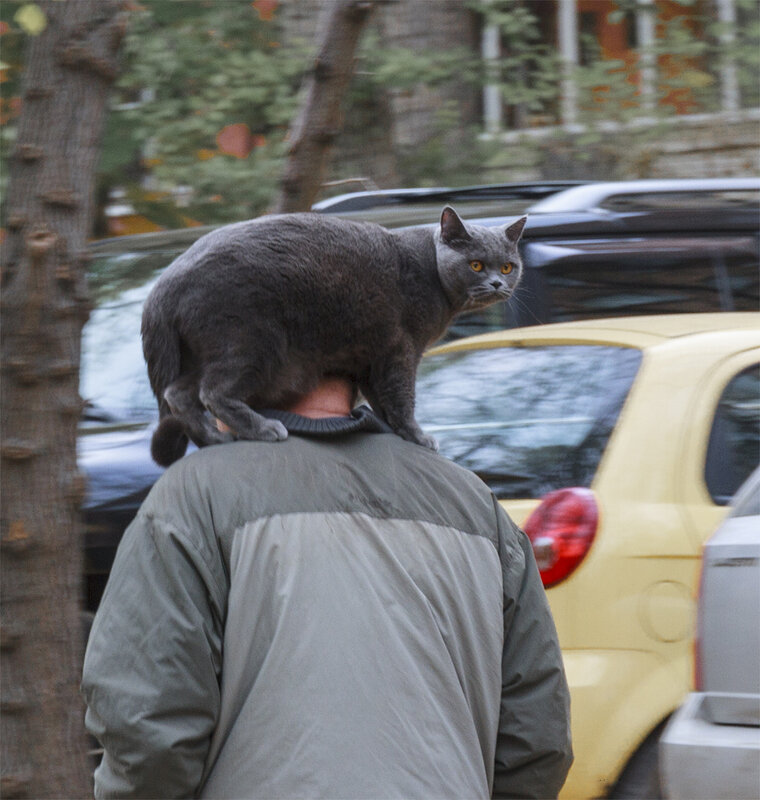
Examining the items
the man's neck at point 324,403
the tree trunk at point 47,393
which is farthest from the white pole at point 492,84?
the man's neck at point 324,403

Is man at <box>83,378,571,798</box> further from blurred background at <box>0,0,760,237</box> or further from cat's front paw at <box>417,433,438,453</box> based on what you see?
blurred background at <box>0,0,760,237</box>

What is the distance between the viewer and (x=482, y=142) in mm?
10367

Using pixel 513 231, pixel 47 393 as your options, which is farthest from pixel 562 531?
pixel 47 393

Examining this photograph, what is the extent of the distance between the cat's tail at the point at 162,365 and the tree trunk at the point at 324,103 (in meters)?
0.88

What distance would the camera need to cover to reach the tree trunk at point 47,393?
264 cm

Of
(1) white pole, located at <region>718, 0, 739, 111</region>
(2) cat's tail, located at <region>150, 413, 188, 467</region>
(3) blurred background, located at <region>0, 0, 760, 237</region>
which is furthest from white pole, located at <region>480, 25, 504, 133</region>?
(2) cat's tail, located at <region>150, 413, 188, 467</region>

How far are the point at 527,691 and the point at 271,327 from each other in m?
0.88

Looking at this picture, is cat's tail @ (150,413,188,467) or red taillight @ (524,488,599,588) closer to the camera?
cat's tail @ (150,413,188,467)

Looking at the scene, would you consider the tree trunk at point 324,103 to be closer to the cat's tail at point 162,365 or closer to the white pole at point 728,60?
the cat's tail at point 162,365

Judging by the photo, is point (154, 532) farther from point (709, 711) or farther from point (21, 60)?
point (21, 60)

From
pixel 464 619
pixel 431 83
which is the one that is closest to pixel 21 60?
pixel 431 83

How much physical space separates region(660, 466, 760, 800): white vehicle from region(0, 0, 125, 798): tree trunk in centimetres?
155

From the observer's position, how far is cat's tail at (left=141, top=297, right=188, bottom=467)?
8.19ft

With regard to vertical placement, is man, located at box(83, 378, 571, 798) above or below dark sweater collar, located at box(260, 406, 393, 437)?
below
